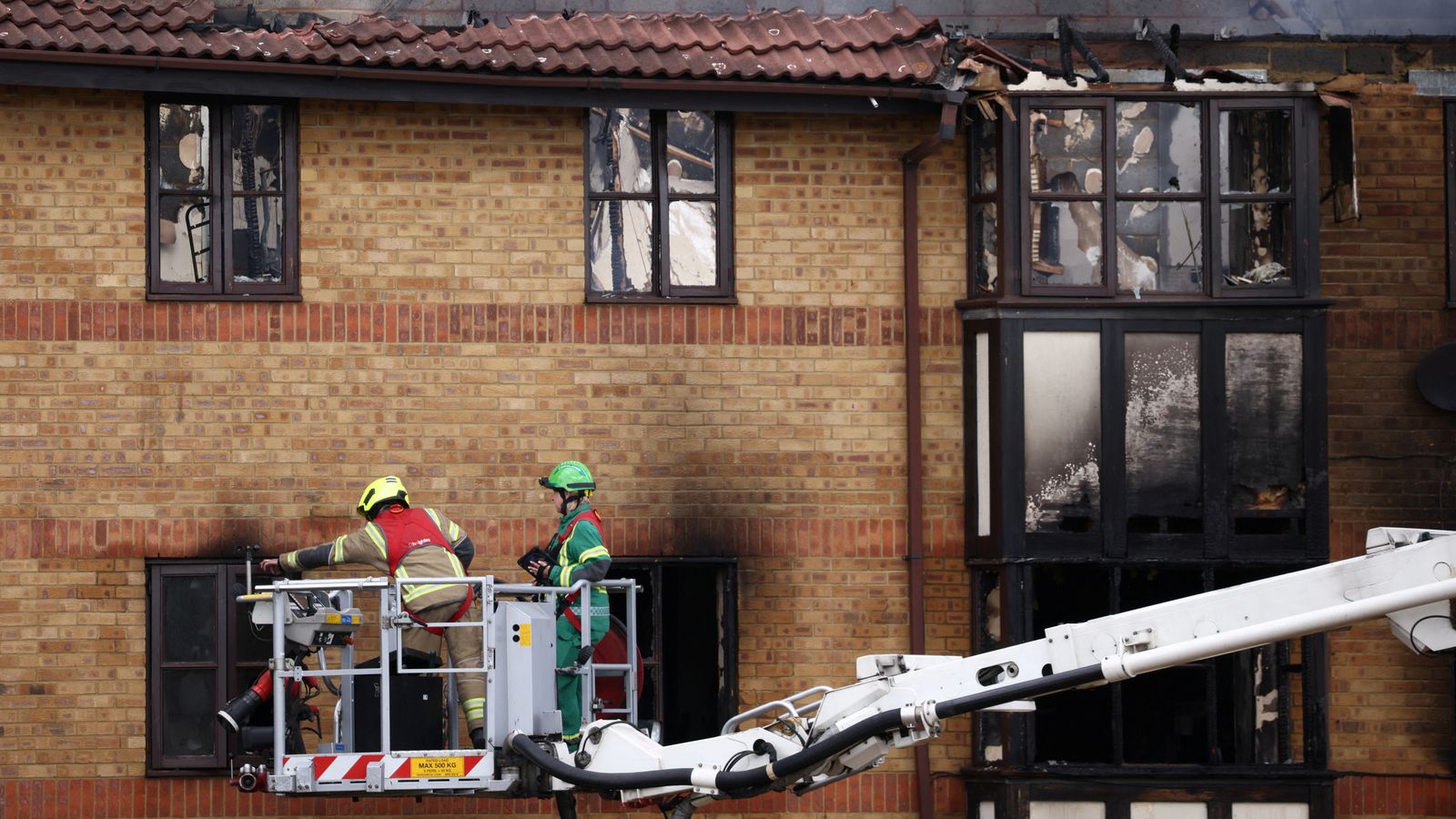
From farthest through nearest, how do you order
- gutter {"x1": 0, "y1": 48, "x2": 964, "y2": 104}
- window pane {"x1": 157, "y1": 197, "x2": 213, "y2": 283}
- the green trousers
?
window pane {"x1": 157, "y1": 197, "x2": 213, "y2": 283}
gutter {"x1": 0, "y1": 48, "x2": 964, "y2": 104}
the green trousers

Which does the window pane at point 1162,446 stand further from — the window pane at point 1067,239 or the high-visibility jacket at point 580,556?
the high-visibility jacket at point 580,556

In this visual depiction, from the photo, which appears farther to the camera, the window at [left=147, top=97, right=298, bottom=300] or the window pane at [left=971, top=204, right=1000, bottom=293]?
the window pane at [left=971, top=204, right=1000, bottom=293]

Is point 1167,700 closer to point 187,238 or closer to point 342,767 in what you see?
point 342,767

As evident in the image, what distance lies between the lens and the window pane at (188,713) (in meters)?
12.9

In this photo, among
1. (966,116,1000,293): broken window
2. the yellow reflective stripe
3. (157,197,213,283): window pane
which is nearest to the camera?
the yellow reflective stripe

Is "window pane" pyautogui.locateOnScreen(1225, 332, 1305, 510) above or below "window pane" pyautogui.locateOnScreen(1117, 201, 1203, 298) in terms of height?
below

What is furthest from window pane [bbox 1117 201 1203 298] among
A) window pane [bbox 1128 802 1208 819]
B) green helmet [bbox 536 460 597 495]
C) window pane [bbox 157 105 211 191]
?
window pane [bbox 157 105 211 191]

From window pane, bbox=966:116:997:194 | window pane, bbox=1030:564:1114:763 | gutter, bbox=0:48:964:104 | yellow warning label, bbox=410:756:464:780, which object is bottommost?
window pane, bbox=1030:564:1114:763

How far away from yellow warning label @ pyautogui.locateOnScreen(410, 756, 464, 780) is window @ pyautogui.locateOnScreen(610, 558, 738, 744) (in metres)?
2.89

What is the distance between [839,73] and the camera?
12930 mm

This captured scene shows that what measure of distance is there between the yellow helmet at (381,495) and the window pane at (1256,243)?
591 centimetres

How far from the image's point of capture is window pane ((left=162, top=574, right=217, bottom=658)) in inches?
509

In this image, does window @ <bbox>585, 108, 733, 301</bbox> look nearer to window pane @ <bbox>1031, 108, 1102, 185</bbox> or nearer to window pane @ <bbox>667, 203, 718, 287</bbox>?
window pane @ <bbox>667, 203, 718, 287</bbox>

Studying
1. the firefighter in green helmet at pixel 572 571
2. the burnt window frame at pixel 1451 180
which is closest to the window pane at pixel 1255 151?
the burnt window frame at pixel 1451 180
